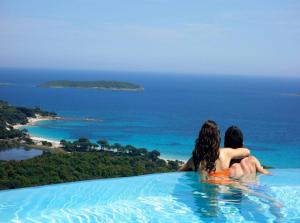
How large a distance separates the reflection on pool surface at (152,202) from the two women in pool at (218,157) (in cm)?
26

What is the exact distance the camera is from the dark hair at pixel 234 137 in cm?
631

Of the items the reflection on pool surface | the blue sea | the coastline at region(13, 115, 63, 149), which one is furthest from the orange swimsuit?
the coastline at region(13, 115, 63, 149)

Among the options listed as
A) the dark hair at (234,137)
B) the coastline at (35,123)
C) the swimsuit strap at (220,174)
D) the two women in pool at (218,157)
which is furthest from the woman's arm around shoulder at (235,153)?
the coastline at (35,123)

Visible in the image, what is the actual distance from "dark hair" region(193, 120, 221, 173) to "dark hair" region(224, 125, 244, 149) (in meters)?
0.37

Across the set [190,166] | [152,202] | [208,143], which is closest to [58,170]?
[152,202]

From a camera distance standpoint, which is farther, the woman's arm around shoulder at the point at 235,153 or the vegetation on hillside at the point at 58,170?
the vegetation on hillside at the point at 58,170

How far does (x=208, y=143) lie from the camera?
5.95 metres

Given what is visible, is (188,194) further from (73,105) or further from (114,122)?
(73,105)

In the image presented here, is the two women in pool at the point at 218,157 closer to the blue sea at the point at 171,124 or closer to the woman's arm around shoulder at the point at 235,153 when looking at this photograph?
the woman's arm around shoulder at the point at 235,153

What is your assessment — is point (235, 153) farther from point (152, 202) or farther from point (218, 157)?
point (152, 202)

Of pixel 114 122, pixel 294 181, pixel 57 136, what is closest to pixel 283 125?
pixel 114 122

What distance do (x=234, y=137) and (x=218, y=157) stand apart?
1.31 feet

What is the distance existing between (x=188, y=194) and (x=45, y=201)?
2.20 m

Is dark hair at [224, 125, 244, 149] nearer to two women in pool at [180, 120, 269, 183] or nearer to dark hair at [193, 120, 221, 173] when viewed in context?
two women in pool at [180, 120, 269, 183]
